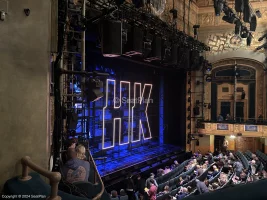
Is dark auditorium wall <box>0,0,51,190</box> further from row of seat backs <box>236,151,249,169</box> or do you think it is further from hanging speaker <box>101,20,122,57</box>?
row of seat backs <box>236,151,249,169</box>

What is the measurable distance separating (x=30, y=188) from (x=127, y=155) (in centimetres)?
826

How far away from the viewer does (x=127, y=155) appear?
10117 millimetres

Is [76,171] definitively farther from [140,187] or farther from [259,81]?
[259,81]

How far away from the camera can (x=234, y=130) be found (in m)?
12.6

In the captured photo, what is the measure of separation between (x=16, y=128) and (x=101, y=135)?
7222 mm

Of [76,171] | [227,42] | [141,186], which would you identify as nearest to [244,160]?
[141,186]

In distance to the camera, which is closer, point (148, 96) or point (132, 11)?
point (132, 11)

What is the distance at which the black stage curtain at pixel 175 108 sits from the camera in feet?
43.4

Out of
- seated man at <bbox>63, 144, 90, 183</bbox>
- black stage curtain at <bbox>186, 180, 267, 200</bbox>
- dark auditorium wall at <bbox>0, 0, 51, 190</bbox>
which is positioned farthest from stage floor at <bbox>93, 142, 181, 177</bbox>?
black stage curtain at <bbox>186, 180, 267, 200</bbox>

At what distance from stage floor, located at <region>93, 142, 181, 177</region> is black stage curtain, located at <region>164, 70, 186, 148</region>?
0.63 metres

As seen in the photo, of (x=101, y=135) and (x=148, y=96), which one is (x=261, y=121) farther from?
(x=101, y=135)

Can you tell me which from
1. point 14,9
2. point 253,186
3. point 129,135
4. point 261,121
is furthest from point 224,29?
point 253,186

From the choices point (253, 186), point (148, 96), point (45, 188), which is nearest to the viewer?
point (253, 186)

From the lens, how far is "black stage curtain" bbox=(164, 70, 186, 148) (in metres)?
13.2
